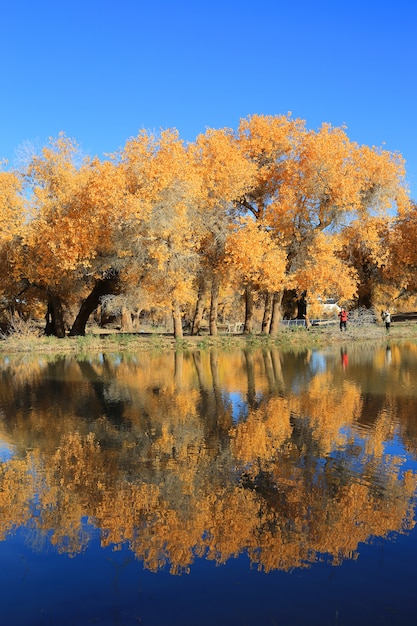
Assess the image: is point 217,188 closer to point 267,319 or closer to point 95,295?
point 267,319

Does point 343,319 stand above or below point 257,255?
below

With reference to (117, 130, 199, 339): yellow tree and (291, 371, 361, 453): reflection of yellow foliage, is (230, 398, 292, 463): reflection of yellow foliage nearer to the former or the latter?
(291, 371, 361, 453): reflection of yellow foliage

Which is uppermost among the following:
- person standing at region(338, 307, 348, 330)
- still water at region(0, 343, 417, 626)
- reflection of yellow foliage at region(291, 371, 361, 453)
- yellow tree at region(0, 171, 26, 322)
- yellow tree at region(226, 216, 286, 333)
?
yellow tree at region(0, 171, 26, 322)

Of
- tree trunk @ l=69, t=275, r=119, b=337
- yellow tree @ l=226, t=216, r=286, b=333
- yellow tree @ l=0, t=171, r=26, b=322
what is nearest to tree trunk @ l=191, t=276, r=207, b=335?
yellow tree @ l=226, t=216, r=286, b=333

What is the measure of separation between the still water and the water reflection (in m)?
0.03

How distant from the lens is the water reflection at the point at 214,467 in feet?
22.7

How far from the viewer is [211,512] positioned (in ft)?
24.7

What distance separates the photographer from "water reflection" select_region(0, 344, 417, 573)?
6934 millimetres

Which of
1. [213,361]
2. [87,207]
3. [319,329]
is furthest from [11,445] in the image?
[319,329]

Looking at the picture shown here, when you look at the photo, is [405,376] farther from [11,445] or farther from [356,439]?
[11,445]

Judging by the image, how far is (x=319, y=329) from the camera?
41.2 metres

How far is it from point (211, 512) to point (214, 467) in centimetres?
204

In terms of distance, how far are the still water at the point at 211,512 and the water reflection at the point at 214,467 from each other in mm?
30

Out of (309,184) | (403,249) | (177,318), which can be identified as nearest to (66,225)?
(177,318)
